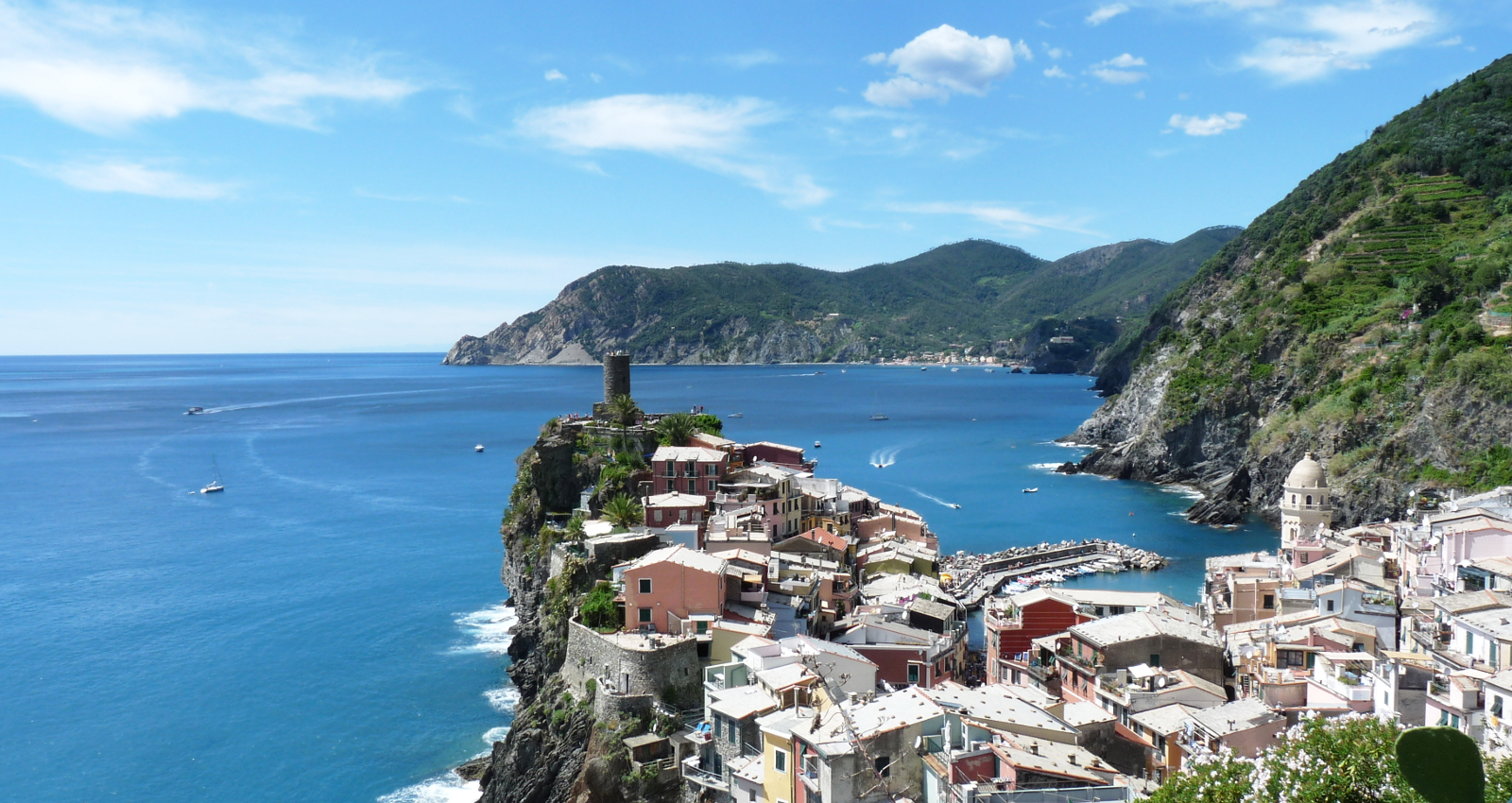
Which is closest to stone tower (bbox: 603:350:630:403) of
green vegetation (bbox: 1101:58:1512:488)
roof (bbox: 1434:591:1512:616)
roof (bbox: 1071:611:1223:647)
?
roof (bbox: 1071:611:1223:647)

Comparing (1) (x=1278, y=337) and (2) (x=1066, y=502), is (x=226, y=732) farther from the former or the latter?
(1) (x=1278, y=337)

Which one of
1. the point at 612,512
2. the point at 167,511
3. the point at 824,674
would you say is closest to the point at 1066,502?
the point at 612,512

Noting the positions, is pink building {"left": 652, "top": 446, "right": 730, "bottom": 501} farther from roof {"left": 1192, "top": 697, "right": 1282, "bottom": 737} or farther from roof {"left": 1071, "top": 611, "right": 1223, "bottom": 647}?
roof {"left": 1192, "top": 697, "right": 1282, "bottom": 737}

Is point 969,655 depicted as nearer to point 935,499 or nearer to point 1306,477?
point 1306,477

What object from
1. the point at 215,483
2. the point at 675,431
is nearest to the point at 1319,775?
the point at 675,431

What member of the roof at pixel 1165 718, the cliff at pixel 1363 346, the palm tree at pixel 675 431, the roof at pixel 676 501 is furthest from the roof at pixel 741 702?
the cliff at pixel 1363 346
